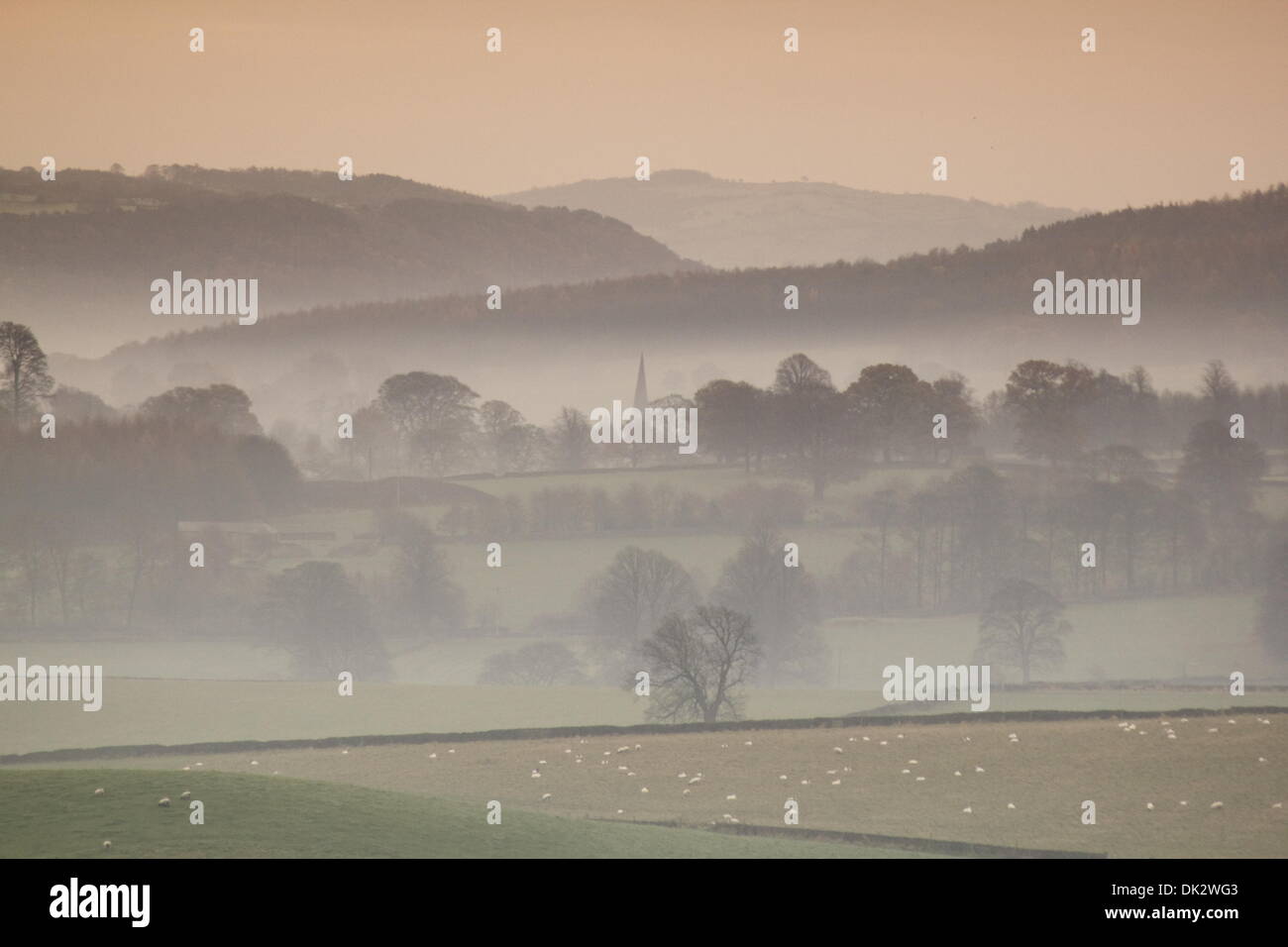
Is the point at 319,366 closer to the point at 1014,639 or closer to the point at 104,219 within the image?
the point at 104,219

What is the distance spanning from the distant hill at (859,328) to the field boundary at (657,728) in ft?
370

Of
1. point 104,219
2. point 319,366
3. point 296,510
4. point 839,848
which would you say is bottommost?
point 839,848

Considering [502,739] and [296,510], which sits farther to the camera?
[296,510]

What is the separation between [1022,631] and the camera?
8694cm

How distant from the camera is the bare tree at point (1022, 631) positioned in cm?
8694

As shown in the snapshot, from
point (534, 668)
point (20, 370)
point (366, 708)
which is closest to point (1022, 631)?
point (534, 668)

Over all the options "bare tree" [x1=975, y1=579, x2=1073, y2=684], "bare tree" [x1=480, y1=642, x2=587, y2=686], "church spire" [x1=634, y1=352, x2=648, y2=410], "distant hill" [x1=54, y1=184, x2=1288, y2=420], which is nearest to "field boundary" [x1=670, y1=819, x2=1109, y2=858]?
"bare tree" [x1=975, y1=579, x2=1073, y2=684]

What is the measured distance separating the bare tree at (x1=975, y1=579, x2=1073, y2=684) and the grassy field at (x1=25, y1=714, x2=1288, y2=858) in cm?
4290

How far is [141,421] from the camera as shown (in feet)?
433

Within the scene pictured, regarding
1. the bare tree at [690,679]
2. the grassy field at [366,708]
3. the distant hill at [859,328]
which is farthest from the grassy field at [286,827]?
the distant hill at [859,328]

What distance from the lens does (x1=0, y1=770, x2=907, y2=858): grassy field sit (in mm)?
23688
